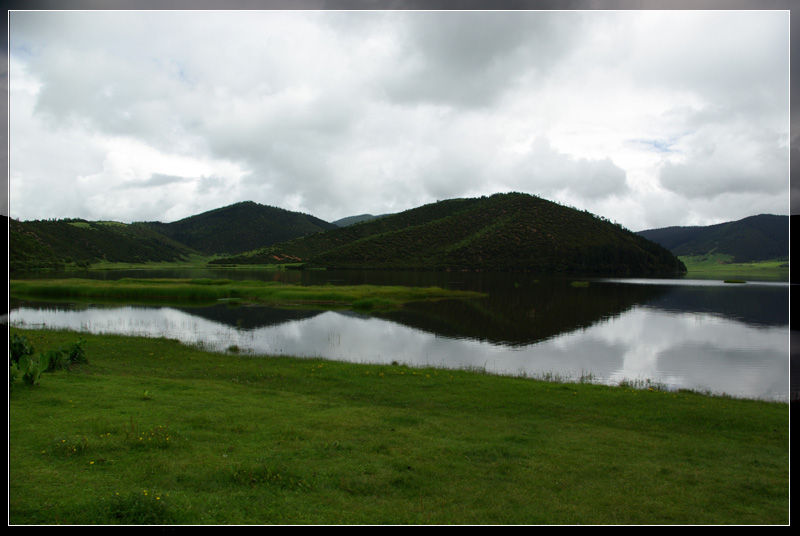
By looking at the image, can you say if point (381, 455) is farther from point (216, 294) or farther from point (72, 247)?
point (72, 247)

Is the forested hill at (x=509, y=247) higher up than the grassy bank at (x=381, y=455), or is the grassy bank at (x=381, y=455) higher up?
the forested hill at (x=509, y=247)

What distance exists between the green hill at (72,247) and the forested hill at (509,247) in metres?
38.9

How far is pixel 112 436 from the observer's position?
771 cm

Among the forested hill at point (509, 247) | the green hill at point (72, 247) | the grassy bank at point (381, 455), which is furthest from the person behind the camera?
the forested hill at point (509, 247)

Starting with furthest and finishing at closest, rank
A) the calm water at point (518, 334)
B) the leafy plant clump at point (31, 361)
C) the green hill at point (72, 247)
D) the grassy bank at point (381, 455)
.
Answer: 1. the green hill at point (72, 247)
2. the calm water at point (518, 334)
3. the leafy plant clump at point (31, 361)
4. the grassy bank at point (381, 455)

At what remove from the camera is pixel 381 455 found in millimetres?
7836

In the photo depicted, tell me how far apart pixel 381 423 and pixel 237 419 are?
9.81 feet

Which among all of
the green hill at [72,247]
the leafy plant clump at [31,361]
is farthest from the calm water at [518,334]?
the green hill at [72,247]

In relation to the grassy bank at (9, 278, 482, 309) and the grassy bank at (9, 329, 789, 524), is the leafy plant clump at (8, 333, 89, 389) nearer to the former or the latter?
the grassy bank at (9, 329, 789, 524)

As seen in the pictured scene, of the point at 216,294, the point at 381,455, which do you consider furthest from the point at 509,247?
the point at 381,455

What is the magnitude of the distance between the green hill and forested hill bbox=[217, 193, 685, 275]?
128 feet

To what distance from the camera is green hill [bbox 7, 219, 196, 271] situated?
104m

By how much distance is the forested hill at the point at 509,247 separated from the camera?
128875mm

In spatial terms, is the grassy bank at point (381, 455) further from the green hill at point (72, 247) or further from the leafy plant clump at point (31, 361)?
the green hill at point (72, 247)
